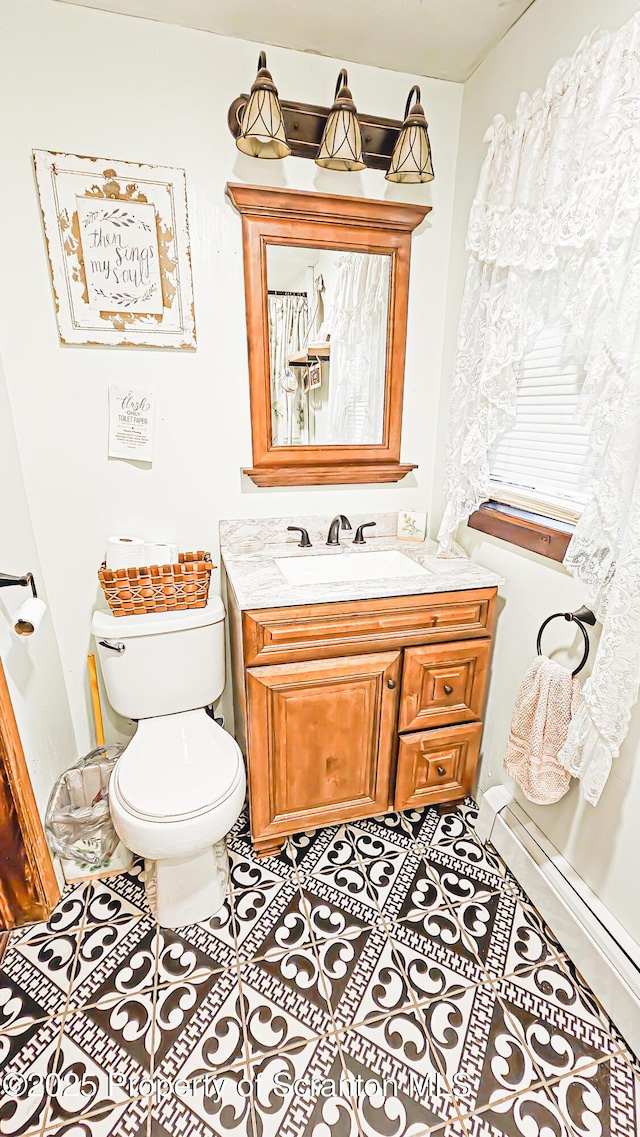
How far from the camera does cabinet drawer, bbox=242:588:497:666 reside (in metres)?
1.41

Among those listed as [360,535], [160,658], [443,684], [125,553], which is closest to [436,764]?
[443,684]

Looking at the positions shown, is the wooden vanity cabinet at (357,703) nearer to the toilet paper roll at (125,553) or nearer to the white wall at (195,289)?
the toilet paper roll at (125,553)

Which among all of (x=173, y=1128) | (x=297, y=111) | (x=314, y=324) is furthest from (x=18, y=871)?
(x=297, y=111)

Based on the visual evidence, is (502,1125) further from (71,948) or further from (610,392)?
(610,392)

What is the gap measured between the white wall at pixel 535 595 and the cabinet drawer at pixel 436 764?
0.33 feet

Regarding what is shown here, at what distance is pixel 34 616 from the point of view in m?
1.28

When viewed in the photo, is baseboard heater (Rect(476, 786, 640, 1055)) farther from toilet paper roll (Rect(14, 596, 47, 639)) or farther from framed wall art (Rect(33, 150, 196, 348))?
framed wall art (Rect(33, 150, 196, 348))

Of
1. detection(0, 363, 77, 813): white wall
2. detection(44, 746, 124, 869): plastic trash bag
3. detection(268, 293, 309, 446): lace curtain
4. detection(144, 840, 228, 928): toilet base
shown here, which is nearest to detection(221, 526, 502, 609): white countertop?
detection(268, 293, 309, 446): lace curtain

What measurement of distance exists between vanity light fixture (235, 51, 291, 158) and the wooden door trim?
1.58 meters

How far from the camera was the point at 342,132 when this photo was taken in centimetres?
140

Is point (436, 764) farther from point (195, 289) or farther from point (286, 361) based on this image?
point (195, 289)

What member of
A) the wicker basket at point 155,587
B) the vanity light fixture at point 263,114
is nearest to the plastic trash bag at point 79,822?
the wicker basket at point 155,587

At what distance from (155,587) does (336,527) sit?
0.67 m

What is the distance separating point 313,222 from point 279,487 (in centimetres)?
86
